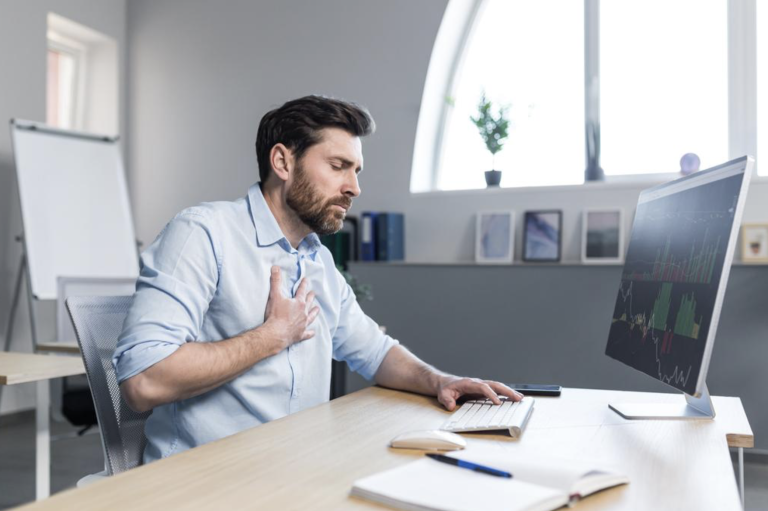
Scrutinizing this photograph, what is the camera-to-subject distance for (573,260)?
383 centimetres

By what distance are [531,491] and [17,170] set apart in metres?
3.91

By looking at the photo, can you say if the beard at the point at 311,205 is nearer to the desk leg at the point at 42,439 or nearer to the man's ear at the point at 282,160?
the man's ear at the point at 282,160

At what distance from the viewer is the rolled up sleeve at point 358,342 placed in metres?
1.74

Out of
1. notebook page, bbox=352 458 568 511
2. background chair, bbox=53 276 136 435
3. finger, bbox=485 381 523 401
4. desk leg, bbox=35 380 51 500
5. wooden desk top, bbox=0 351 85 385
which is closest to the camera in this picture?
notebook page, bbox=352 458 568 511

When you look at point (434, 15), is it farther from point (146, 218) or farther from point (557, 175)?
point (146, 218)

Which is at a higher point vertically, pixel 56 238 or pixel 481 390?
pixel 56 238

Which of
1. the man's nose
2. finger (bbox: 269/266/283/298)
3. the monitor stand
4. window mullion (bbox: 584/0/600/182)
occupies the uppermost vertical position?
window mullion (bbox: 584/0/600/182)

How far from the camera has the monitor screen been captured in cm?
113

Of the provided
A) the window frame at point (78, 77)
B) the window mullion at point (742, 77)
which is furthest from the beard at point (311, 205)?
the window frame at point (78, 77)

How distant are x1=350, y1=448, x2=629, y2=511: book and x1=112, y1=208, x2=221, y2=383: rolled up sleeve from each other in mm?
549

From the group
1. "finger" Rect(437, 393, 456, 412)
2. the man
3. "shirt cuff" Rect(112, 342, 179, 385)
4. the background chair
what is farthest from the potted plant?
"shirt cuff" Rect(112, 342, 179, 385)

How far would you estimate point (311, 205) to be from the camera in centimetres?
161

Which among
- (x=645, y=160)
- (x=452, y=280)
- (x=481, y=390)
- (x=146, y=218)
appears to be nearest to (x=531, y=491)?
(x=481, y=390)

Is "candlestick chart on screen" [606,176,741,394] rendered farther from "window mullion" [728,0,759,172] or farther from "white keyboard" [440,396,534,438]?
"window mullion" [728,0,759,172]
